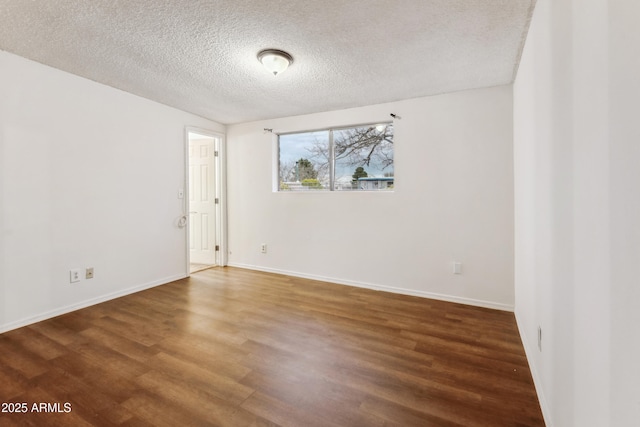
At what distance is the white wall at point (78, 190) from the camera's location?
93.5 inches

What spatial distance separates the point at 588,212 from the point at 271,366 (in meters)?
1.88

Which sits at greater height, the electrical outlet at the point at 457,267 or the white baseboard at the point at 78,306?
the electrical outlet at the point at 457,267

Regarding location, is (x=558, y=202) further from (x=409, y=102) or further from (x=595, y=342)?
(x=409, y=102)

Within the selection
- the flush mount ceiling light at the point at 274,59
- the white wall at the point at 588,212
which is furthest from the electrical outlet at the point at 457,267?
the flush mount ceiling light at the point at 274,59

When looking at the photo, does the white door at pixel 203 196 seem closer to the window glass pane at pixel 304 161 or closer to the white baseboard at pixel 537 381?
the window glass pane at pixel 304 161

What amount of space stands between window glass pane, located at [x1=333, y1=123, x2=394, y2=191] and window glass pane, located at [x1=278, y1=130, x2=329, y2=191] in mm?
192

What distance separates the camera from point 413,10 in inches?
68.9

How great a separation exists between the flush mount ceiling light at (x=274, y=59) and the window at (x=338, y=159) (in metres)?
1.55

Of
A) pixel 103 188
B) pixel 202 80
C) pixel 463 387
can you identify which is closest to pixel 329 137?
pixel 202 80

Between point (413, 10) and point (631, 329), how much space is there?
1.93m

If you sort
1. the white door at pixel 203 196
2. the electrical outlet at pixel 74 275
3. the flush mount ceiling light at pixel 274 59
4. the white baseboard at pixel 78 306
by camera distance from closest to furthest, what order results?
the flush mount ceiling light at pixel 274 59 → the white baseboard at pixel 78 306 → the electrical outlet at pixel 74 275 → the white door at pixel 203 196

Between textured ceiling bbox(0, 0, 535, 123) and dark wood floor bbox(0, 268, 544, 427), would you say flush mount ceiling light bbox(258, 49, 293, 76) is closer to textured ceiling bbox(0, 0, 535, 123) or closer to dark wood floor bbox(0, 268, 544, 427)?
textured ceiling bbox(0, 0, 535, 123)

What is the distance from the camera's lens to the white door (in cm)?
458

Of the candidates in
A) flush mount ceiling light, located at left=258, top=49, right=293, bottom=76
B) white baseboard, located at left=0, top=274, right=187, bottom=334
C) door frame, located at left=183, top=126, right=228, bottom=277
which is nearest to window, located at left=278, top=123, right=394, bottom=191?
door frame, located at left=183, top=126, right=228, bottom=277
